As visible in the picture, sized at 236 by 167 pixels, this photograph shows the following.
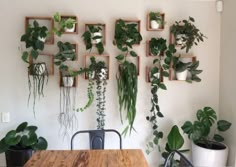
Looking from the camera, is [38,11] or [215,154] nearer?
[215,154]

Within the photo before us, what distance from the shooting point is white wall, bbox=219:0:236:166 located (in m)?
2.70

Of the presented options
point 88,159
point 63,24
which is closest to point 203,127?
point 88,159

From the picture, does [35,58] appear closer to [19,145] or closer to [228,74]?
[19,145]

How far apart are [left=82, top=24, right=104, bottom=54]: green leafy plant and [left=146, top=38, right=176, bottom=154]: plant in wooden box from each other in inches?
23.0

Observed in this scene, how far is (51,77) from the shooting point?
115 inches

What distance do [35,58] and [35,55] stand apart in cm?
4

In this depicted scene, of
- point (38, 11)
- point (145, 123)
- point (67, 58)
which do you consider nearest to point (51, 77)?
point (67, 58)

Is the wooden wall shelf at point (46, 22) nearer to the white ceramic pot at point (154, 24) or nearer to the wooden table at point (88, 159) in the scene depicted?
the white ceramic pot at point (154, 24)

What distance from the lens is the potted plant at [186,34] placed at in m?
2.78

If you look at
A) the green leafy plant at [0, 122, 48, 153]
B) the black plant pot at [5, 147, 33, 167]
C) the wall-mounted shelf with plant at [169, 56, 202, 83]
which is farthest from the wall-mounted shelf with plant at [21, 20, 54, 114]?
the wall-mounted shelf with plant at [169, 56, 202, 83]

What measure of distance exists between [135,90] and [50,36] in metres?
1.17

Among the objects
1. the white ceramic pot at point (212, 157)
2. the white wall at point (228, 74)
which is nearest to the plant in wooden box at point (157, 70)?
the white ceramic pot at point (212, 157)

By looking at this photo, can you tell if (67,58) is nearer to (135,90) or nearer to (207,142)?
(135,90)

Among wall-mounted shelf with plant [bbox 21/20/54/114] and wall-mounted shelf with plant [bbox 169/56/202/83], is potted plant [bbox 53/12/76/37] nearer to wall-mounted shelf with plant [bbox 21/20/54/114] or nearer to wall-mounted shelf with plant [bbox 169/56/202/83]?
wall-mounted shelf with plant [bbox 21/20/54/114]
